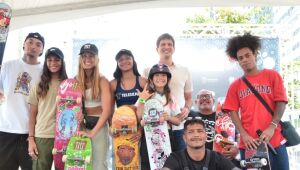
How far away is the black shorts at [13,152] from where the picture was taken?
3.26m

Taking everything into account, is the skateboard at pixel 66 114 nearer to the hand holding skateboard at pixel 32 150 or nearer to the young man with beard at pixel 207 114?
the hand holding skateboard at pixel 32 150

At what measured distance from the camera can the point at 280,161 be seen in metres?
2.79

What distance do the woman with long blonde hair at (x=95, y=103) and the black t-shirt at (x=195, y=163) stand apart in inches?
24.0

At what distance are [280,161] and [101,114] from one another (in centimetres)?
151

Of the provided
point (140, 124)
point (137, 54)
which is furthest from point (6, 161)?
point (137, 54)

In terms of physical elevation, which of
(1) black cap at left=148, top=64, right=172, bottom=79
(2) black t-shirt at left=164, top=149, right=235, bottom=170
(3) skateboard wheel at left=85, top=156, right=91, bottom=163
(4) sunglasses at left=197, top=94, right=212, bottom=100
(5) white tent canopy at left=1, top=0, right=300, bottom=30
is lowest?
(2) black t-shirt at left=164, top=149, right=235, bottom=170

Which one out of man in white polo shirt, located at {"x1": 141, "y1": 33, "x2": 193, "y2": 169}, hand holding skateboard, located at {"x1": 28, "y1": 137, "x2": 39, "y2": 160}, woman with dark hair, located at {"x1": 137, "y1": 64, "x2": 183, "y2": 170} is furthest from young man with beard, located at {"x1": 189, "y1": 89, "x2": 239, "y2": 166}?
hand holding skateboard, located at {"x1": 28, "y1": 137, "x2": 39, "y2": 160}

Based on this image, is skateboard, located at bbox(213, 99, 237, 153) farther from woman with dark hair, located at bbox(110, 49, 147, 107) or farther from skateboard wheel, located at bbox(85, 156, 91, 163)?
skateboard wheel, located at bbox(85, 156, 91, 163)

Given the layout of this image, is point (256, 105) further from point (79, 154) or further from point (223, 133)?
point (79, 154)

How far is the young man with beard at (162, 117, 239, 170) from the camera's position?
2.88 meters

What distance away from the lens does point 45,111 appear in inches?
126

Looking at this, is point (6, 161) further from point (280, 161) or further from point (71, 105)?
point (280, 161)

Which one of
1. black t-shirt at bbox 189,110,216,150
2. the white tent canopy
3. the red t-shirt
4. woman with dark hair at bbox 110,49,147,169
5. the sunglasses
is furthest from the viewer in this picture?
the sunglasses

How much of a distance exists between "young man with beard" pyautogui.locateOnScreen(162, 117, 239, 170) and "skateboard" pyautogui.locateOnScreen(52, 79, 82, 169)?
0.89 metres
